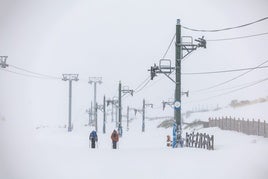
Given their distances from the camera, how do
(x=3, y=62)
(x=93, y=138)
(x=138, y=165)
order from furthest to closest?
(x=3, y=62)
(x=93, y=138)
(x=138, y=165)

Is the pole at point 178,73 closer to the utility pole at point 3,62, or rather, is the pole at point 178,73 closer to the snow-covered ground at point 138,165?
the snow-covered ground at point 138,165

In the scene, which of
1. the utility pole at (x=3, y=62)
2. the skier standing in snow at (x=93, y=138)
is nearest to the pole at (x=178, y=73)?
the skier standing in snow at (x=93, y=138)

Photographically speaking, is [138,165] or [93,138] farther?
[93,138]

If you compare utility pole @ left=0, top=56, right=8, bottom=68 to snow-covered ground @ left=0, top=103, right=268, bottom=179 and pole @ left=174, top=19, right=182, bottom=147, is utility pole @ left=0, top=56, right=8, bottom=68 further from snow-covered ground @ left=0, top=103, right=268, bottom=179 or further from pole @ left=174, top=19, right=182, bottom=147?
snow-covered ground @ left=0, top=103, right=268, bottom=179

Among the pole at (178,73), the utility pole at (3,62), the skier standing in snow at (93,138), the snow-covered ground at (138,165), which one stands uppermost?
the utility pole at (3,62)

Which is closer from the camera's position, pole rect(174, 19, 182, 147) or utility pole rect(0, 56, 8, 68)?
pole rect(174, 19, 182, 147)

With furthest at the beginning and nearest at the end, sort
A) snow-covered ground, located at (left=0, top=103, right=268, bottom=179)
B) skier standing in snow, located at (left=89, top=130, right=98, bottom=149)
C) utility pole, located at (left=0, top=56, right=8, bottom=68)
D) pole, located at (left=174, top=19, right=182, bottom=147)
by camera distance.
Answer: utility pole, located at (left=0, top=56, right=8, bottom=68) < skier standing in snow, located at (left=89, top=130, right=98, bottom=149) < pole, located at (left=174, top=19, right=182, bottom=147) < snow-covered ground, located at (left=0, top=103, right=268, bottom=179)

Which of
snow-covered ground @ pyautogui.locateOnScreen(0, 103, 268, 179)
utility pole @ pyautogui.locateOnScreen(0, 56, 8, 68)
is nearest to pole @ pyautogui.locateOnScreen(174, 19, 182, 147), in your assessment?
snow-covered ground @ pyautogui.locateOnScreen(0, 103, 268, 179)

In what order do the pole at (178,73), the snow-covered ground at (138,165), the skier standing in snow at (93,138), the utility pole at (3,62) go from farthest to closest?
the utility pole at (3,62)
the skier standing in snow at (93,138)
the pole at (178,73)
the snow-covered ground at (138,165)

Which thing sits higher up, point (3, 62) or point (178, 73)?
point (3, 62)

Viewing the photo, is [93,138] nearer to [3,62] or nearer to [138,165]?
[138,165]

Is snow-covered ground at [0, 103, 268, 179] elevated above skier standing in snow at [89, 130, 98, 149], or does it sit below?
below

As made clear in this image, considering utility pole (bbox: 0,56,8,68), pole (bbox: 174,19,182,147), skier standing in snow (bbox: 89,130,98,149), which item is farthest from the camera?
utility pole (bbox: 0,56,8,68)

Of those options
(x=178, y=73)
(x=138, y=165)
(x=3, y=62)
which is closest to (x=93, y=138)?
(x=178, y=73)
